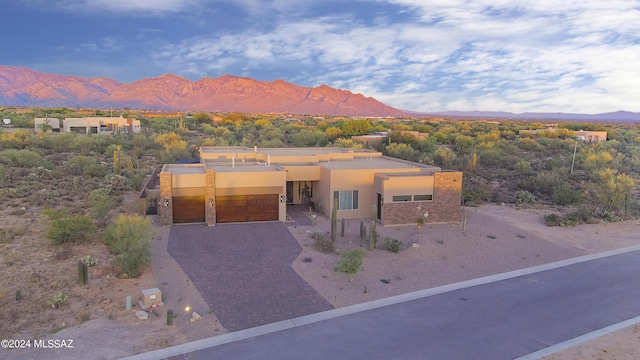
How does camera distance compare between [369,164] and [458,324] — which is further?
[369,164]

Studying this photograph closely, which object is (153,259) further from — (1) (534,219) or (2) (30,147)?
(2) (30,147)

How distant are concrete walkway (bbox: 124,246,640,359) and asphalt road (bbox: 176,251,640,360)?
23mm

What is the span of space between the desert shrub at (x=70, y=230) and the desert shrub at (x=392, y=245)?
484 inches

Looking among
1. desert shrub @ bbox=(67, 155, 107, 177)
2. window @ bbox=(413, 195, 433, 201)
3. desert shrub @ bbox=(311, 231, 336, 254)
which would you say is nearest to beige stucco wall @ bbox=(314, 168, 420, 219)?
window @ bbox=(413, 195, 433, 201)

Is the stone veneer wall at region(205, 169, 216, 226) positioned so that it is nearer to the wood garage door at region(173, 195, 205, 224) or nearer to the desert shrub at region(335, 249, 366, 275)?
the wood garage door at region(173, 195, 205, 224)

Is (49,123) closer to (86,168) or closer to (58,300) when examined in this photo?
(86,168)

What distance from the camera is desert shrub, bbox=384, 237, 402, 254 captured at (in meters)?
19.3

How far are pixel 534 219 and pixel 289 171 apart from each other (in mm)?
14016

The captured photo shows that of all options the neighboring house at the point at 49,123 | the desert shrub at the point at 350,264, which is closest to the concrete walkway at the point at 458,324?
the desert shrub at the point at 350,264

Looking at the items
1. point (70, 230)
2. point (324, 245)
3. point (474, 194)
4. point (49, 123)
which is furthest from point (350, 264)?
point (49, 123)

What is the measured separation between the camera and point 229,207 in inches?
926

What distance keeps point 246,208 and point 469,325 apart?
13731 millimetres

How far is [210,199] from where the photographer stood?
22859 mm

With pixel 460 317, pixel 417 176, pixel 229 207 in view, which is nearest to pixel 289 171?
pixel 229 207
